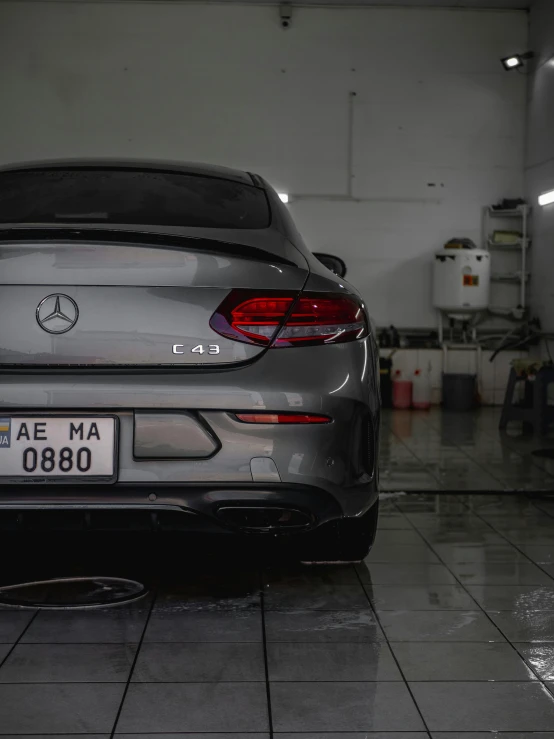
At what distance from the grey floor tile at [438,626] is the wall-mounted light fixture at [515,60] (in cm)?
945

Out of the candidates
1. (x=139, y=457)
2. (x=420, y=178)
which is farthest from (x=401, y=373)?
(x=139, y=457)

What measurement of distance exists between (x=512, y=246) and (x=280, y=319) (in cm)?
950

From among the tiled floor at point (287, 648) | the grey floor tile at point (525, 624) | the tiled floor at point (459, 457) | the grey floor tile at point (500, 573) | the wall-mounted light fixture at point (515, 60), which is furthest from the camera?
the wall-mounted light fixture at point (515, 60)

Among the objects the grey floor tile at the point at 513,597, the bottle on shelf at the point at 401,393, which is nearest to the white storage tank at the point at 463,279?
the bottle on shelf at the point at 401,393

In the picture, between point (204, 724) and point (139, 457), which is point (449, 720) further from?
point (139, 457)

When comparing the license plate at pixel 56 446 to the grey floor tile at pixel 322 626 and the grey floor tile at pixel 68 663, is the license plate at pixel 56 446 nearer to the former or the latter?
the grey floor tile at pixel 68 663

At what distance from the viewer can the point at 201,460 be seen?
2.46 meters

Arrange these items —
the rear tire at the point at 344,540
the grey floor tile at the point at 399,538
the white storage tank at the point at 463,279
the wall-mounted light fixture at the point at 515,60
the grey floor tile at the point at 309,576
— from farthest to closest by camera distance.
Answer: the wall-mounted light fixture at the point at 515,60 → the white storage tank at the point at 463,279 → the grey floor tile at the point at 399,538 → the grey floor tile at the point at 309,576 → the rear tire at the point at 344,540

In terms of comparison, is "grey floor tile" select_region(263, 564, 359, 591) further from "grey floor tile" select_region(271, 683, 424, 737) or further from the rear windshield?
the rear windshield

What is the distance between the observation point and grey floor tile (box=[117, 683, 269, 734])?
198 centimetres

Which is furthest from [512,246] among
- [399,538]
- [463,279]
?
[399,538]

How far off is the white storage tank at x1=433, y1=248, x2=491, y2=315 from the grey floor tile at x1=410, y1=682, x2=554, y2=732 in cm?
896

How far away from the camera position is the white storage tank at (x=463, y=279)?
1091cm

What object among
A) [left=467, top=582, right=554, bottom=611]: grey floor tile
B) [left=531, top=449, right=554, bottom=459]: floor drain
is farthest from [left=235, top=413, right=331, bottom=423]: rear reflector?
[left=531, top=449, right=554, bottom=459]: floor drain
